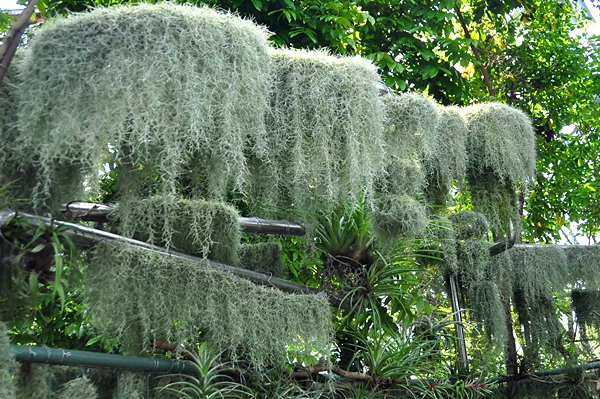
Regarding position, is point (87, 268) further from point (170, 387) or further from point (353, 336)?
point (353, 336)

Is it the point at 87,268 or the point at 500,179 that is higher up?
the point at 500,179

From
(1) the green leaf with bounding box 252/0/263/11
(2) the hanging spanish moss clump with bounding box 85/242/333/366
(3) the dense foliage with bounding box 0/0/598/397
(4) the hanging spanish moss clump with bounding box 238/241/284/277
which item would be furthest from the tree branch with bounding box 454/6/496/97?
(2) the hanging spanish moss clump with bounding box 85/242/333/366

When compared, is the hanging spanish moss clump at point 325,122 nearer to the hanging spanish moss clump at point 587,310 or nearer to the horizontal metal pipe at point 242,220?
the horizontal metal pipe at point 242,220

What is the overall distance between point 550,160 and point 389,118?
377cm

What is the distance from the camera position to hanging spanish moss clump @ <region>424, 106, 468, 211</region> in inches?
171

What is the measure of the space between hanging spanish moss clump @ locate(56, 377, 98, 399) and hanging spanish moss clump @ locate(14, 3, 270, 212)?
63 cm

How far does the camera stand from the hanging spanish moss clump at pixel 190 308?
9.76ft

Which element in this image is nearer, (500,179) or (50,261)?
(50,261)

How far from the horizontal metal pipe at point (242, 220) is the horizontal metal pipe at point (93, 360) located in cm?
56

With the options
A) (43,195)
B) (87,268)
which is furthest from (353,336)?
(43,195)

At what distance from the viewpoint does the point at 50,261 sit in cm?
286

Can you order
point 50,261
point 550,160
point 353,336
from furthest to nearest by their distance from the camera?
1. point 550,160
2. point 353,336
3. point 50,261

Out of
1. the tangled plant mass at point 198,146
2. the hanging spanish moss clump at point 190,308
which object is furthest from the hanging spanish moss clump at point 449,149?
the hanging spanish moss clump at point 190,308

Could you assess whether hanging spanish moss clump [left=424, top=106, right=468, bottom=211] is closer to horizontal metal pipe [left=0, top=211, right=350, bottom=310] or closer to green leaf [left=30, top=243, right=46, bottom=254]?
horizontal metal pipe [left=0, top=211, right=350, bottom=310]
